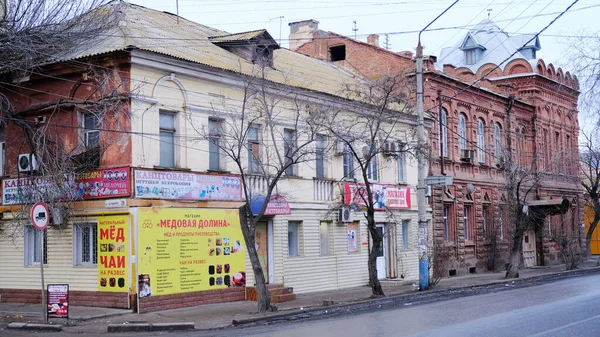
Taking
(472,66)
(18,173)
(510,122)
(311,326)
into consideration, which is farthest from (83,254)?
(472,66)

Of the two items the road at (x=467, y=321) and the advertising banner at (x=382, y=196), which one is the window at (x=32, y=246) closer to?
the road at (x=467, y=321)

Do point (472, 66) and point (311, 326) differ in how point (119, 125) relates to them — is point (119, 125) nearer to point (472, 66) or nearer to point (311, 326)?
point (311, 326)

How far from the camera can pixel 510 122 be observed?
4106cm

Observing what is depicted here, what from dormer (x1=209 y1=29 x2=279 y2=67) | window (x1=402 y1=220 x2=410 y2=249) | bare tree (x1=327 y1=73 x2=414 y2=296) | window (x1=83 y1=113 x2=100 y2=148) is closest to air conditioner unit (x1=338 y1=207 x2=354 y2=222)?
bare tree (x1=327 y1=73 x2=414 y2=296)

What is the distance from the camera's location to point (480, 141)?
3872cm

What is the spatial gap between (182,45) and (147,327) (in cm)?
973

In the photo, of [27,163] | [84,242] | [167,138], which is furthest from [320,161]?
[27,163]

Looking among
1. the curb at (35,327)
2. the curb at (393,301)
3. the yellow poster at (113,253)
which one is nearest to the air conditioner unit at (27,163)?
the yellow poster at (113,253)

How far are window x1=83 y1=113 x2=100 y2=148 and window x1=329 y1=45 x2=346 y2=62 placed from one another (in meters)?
18.8

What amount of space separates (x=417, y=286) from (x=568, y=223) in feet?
69.5

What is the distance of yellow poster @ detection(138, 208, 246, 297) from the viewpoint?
65.7 ft

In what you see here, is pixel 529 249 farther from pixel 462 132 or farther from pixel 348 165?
pixel 348 165

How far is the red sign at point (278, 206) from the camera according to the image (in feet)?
77.1

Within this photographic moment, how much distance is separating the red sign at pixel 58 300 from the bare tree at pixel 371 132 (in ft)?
31.2
